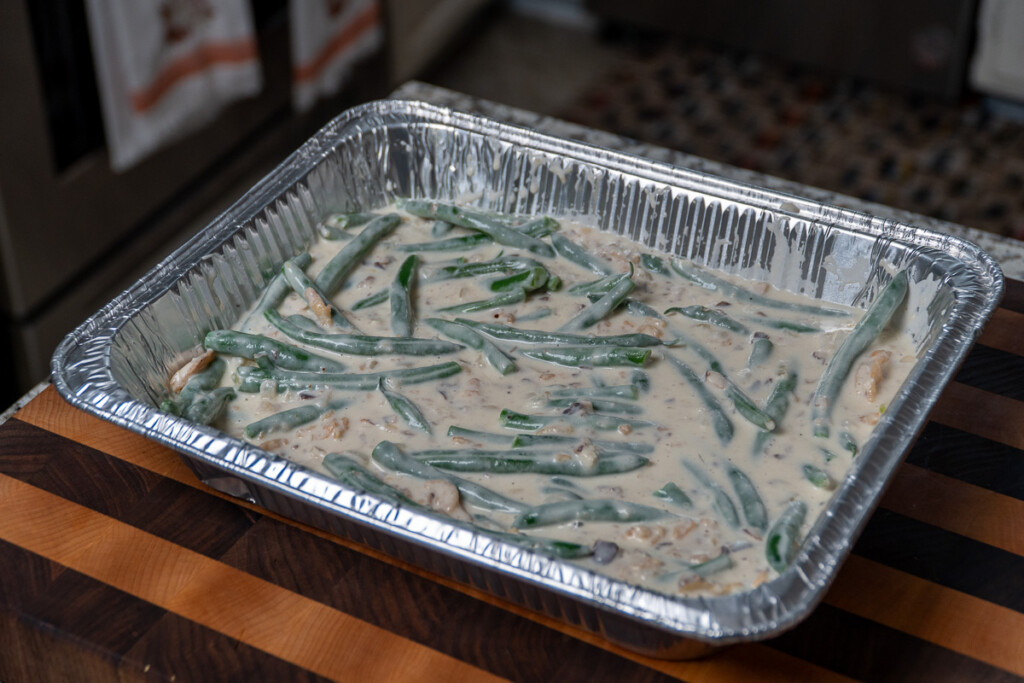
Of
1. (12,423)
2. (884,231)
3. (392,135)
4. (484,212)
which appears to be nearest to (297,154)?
(392,135)

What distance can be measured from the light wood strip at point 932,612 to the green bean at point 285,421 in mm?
836

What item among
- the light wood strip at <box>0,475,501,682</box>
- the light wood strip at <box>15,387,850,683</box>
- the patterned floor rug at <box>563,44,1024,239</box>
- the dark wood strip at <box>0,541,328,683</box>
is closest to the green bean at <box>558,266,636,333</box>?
the light wood strip at <box>15,387,850,683</box>

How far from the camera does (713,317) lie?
2.01 m

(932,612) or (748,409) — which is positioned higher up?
(748,409)

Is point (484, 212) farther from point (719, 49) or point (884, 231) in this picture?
point (719, 49)

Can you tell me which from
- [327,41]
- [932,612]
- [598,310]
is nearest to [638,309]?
[598,310]

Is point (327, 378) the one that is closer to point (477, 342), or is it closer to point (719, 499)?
point (477, 342)

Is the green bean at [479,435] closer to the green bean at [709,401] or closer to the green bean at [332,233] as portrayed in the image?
the green bean at [709,401]

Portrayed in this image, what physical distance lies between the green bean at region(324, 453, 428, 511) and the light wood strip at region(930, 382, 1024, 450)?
2.97 feet

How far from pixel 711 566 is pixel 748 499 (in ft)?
0.50

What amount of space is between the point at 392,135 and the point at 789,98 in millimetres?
3051

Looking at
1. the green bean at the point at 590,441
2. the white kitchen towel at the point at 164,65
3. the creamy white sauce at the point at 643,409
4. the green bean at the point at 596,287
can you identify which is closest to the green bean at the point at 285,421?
the creamy white sauce at the point at 643,409

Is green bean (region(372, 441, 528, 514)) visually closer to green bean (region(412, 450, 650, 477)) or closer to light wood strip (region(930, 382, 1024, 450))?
green bean (region(412, 450, 650, 477))

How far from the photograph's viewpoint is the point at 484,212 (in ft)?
7.49
